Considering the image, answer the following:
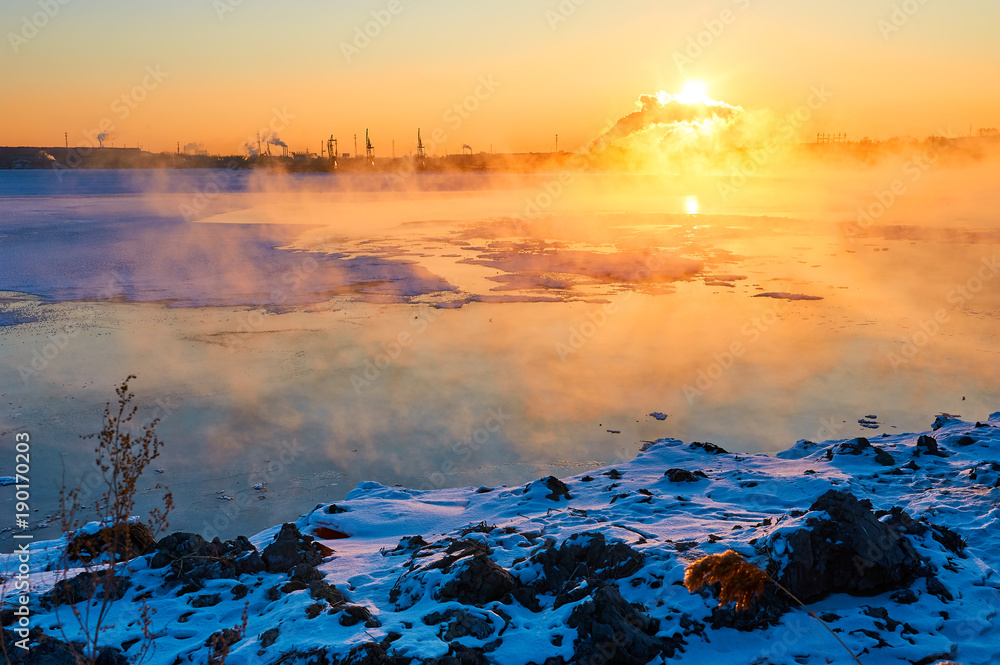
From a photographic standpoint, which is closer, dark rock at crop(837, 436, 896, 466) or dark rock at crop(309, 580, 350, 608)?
dark rock at crop(309, 580, 350, 608)

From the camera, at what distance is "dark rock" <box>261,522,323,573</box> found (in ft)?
16.7

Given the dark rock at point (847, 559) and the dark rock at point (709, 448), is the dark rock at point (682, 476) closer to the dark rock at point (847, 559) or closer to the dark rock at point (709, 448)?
the dark rock at point (709, 448)

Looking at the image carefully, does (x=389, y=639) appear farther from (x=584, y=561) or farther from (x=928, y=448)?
(x=928, y=448)

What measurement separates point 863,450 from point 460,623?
4.86 meters

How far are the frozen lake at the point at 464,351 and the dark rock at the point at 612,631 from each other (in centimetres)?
345

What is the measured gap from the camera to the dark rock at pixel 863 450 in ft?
22.5

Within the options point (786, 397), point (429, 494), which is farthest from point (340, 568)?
point (786, 397)

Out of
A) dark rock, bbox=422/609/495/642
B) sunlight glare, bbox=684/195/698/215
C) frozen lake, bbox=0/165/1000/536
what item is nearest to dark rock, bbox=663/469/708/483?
frozen lake, bbox=0/165/1000/536

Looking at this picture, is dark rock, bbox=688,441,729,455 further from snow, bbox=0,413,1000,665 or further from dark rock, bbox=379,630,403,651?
dark rock, bbox=379,630,403,651

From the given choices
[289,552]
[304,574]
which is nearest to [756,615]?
[304,574]

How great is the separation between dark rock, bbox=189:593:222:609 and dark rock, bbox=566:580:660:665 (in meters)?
2.30

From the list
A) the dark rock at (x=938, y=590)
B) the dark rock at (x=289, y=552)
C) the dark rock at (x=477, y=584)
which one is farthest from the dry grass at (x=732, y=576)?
the dark rock at (x=289, y=552)

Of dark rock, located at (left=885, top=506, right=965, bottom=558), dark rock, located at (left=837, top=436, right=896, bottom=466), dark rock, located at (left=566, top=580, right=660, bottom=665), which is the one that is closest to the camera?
dark rock, located at (left=566, top=580, right=660, bottom=665)

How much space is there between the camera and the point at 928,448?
6.99 m
